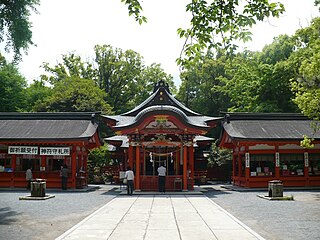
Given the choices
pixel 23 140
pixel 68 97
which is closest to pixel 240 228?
pixel 23 140

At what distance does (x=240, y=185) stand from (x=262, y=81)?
40.3ft

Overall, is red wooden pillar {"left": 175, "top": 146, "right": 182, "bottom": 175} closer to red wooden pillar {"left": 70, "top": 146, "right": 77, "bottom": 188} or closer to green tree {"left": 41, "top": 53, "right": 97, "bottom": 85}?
red wooden pillar {"left": 70, "top": 146, "right": 77, "bottom": 188}

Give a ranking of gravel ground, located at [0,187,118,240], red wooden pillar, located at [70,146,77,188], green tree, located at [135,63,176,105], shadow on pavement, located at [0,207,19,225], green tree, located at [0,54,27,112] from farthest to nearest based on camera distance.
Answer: green tree, located at [135,63,176,105]
green tree, located at [0,54,27,112]
red wooden pillar, located at [70,146,77,188]
shadow on pavement, located at [0,207,19,225]
gravel ground, located at [0,187,118,240]

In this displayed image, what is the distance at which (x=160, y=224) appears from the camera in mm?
11195

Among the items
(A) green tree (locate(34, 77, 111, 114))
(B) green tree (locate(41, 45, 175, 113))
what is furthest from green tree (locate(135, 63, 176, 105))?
(A) green tree (locate(34, 77, 111, 114))

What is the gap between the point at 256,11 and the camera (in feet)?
19.8

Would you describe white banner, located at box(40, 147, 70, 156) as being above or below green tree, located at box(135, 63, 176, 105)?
below

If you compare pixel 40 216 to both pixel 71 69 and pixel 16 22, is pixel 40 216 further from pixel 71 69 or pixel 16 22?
pixel 71 69

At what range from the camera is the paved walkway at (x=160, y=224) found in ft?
31.3

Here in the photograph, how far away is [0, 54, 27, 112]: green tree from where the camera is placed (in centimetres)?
4475

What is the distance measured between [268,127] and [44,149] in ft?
49.9

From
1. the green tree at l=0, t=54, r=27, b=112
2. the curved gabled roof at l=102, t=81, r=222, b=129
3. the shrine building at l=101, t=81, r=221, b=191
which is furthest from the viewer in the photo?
the green tree at l=0, t=54, r=27, b=112

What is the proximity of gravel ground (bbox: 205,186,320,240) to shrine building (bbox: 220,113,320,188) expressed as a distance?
6.96 metres

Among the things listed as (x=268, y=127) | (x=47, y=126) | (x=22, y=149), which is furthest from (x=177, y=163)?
(x=22, y=149)
